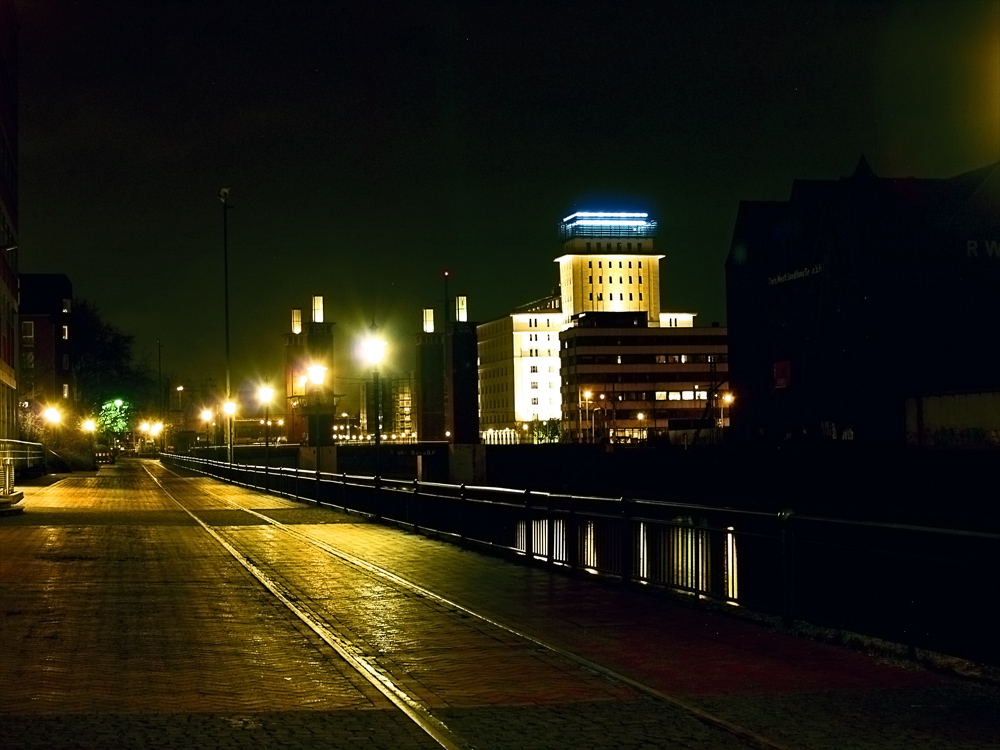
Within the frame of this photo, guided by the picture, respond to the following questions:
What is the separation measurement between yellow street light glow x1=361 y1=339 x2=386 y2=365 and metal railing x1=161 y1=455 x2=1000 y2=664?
1917cm

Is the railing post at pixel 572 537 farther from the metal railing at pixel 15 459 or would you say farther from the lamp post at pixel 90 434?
the lamp post at pixel 90 434

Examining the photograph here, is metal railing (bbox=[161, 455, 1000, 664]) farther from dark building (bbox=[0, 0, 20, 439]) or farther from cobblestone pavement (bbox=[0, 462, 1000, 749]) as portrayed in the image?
dark building (bbox=[0, 0, 20, 439])

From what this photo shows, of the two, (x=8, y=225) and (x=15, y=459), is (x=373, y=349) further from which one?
(x=8, y=225)

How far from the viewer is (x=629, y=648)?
39.7ft

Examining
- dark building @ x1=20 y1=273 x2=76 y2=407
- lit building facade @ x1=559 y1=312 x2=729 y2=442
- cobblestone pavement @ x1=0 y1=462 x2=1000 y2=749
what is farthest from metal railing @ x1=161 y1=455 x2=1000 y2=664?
lit building facade @ x1=559 y1=312 x2=729 y2=442

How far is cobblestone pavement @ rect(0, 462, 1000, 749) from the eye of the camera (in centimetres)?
851

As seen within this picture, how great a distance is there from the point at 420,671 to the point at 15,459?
38889 mm

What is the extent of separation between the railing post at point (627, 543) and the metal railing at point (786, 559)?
0.01m

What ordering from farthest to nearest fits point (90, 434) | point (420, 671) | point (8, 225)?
point (90, 434) < point (8, 225) < point (420, 671)

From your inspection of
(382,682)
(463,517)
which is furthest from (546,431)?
(382,682)

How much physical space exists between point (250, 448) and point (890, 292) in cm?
5148

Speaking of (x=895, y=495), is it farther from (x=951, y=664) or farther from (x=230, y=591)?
(x=951, y=664)

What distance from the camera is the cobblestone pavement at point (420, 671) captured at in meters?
8.51

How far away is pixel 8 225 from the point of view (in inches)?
2574
